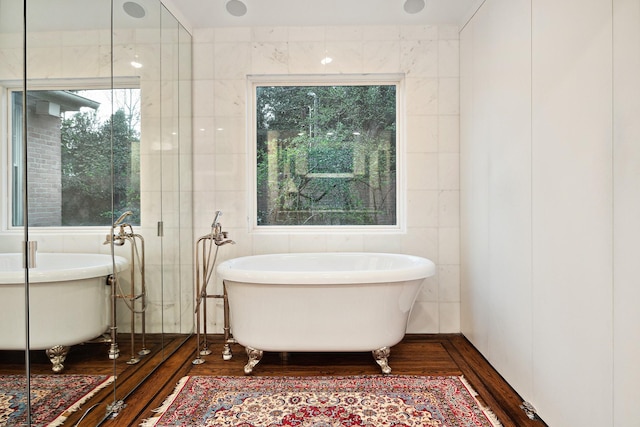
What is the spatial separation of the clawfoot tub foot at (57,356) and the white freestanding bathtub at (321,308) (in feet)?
2.71

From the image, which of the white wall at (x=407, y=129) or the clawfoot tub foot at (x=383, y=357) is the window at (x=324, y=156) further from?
the clawfoot tub foot at (x=383, y=357)

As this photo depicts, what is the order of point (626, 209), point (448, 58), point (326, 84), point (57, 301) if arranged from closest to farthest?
point (626, 209), point (57, 301), point (448, 58), point (326, 84)

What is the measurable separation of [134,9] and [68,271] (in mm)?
1546

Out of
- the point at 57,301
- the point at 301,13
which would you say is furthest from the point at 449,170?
the point at 57,301

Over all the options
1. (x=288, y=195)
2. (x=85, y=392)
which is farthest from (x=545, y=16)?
(x=85, y=392)

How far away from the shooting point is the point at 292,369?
7.57 ft

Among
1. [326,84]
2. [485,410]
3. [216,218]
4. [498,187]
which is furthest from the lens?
[326,84]

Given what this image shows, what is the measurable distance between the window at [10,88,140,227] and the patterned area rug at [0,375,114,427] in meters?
0.60

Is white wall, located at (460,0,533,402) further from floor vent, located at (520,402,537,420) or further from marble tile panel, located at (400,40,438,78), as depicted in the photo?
marble tile panel, located at (400,40,438,78)

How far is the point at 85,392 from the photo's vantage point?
1.70 m

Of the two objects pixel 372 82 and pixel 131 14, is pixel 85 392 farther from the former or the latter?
pixel 372 82

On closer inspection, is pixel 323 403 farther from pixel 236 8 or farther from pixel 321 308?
pixel 236 8

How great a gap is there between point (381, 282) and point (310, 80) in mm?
1789


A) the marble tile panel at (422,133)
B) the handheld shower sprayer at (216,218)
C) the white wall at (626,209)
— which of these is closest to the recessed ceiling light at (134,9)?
the handheld shower sprayer at (216,218)
